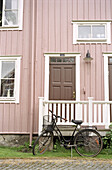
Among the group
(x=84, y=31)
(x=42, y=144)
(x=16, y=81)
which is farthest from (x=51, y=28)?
(x=42, y=144)

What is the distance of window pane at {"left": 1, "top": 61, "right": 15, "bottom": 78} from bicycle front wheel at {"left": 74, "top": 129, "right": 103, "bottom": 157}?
10.6ft

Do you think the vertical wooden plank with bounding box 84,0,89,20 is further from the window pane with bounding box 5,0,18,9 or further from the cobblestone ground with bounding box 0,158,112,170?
the cobblestone ground with bounding box 0,158,112,170

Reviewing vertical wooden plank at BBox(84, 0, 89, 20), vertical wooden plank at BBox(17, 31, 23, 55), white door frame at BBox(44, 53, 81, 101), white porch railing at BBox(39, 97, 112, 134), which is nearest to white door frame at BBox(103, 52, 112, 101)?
white porch railing at BBox(39, 97, 112, 134)

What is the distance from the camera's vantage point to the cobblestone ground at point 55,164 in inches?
202

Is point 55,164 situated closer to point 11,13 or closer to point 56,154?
point 56,154

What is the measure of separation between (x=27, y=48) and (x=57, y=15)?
5.14 feet

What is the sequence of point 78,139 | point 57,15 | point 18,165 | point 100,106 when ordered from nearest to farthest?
point 18,165
point 78,139
point 100,106
point 57,15

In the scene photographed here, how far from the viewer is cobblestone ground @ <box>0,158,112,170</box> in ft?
16.9

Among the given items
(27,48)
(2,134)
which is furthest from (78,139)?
(27,48)

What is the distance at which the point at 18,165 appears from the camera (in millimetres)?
5254

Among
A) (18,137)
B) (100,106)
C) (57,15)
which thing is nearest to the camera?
(100,106)

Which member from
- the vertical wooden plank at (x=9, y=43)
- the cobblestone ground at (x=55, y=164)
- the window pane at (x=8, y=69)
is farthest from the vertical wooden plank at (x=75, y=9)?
the cobblestone ground at (x=55, y=164)

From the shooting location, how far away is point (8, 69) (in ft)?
25.8

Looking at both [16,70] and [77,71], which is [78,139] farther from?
[16,70]
